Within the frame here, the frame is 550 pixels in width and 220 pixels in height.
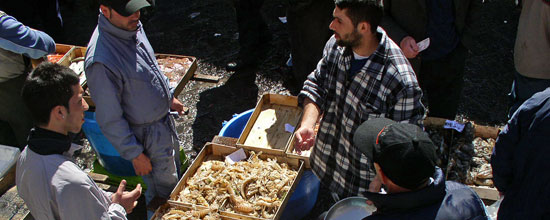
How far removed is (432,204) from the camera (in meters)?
2.10

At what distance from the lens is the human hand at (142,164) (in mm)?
3584

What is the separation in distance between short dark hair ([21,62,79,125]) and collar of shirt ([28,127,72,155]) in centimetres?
7

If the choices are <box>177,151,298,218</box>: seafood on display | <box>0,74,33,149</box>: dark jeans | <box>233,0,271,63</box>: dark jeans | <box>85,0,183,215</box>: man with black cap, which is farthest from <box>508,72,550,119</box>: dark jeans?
<box>0,74,33,149</box>: dark jeans

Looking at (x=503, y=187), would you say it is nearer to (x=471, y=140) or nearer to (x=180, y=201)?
(x=471, y=140)

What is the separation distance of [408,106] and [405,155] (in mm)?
956

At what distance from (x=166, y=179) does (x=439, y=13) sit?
2.97 meters

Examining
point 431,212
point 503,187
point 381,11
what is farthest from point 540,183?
point 381,11

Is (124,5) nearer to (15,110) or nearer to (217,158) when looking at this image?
(217,158)

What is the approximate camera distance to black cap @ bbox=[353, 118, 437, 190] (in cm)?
205

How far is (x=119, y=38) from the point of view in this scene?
10.8 ft

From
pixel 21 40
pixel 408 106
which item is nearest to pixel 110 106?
pixel 21 40

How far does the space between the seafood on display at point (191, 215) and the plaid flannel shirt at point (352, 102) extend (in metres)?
0.89

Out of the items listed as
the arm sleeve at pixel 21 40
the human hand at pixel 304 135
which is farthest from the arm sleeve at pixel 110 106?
the arm sleeve at pixel 21 40

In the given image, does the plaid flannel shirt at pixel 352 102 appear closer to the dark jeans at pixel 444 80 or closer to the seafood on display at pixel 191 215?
the seafood on display at pixel 191 215
